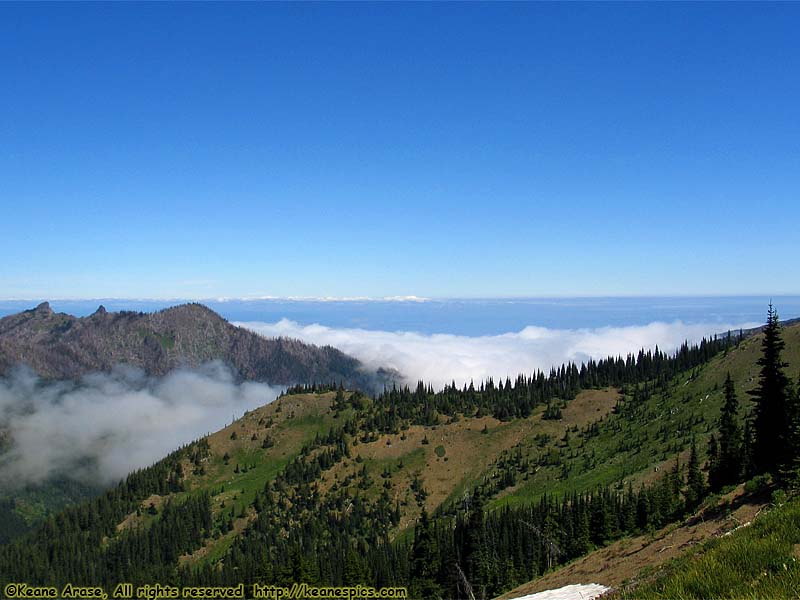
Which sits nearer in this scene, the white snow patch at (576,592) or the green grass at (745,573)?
the green grass at (745,573)

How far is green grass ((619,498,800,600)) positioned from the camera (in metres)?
10.3

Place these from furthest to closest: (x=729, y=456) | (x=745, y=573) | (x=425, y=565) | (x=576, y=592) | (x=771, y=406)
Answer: (x=425, y=565)
(x=729, y=456)
(x=771, y=406)
(x=576, y=592)
(x=745, y=573)

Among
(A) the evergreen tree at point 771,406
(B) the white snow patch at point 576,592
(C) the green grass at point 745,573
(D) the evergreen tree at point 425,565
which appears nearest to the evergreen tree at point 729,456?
(A) the evergreen tree at point 771,406

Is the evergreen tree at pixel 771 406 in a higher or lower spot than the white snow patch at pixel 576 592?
higher

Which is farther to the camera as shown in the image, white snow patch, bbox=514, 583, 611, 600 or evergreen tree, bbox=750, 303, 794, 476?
evergreen tree, bbox=750, 303, 794, 476

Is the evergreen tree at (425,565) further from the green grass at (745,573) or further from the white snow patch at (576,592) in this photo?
the green grass at (745,573)

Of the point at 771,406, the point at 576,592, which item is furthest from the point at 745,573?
the point at 771,406

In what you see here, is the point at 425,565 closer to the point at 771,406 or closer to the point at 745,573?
the point at 771,406

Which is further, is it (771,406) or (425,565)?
(425,565)

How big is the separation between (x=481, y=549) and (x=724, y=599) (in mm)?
93862

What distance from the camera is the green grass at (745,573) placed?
404 inches

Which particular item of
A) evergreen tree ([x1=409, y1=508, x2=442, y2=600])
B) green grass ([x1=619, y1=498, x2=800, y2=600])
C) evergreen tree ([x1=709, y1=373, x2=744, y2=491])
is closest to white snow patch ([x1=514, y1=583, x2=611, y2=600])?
green grass ([x1=619, y1=498, x2=800, y2=600])

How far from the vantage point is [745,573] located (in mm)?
11156

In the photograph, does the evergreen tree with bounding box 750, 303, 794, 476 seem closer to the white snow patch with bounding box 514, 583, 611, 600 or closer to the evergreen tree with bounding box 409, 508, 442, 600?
the white snow patch with bounding box 514, 583, 611, 600
